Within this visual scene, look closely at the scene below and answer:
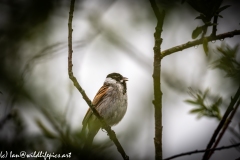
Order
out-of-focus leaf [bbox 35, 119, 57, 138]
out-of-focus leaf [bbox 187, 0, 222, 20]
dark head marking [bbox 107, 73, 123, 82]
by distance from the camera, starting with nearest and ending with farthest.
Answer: out-of-focus leaf [bbox 35, 119, 57, 138] → out-of-focus leaf [bbox 187, 0, 222, 20] → dark head marking [bbox 107, 73, 123, 82]

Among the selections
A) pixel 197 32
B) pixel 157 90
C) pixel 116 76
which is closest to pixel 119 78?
pixel 116 76

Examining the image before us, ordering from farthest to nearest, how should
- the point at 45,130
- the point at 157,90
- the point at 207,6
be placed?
the point at 157,90
the point at 207,6
the point at 45,130

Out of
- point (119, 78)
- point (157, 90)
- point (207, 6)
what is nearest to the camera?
point (207, 6)

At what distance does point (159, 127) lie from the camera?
2.93 metres

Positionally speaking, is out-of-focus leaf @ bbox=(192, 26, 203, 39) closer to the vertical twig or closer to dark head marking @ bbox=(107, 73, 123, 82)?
the vertical twig

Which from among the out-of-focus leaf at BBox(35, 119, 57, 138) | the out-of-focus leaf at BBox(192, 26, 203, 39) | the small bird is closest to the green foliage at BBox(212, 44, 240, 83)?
the out-of-focus leaf at BBox(192, 26, 203, 39)

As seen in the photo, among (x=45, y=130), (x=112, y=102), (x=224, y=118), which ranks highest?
(x=112, y=102)

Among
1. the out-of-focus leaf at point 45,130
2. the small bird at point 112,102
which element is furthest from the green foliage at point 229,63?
the small bird at point 112,102

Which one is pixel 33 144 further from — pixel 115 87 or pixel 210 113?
pixel 115 87

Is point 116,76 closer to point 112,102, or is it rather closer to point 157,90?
point 112,102

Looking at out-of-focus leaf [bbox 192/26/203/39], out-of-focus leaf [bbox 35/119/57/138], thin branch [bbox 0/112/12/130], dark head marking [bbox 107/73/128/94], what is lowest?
out-of-focus leaf [bbox 35/119/57/138]

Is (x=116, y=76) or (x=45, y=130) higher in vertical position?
(x=116, y=76)

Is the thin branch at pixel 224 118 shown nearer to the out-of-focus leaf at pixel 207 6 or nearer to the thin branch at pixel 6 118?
the out-of-focus leaf at pixel 207 6

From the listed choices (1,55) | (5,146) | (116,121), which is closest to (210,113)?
(5,146)
